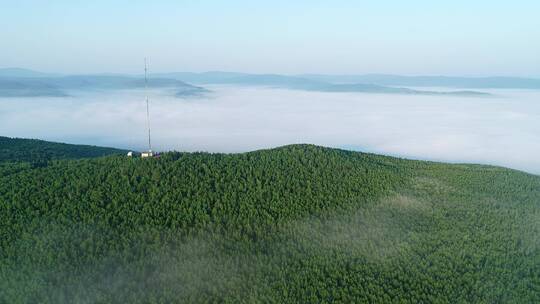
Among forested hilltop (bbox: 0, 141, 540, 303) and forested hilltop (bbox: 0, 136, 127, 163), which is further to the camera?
forested hilltop (bbox: 0, 136, 127, 163)

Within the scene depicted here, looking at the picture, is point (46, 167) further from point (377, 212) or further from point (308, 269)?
point (377, 212)

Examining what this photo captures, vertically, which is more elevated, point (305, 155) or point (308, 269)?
point (305, 155)

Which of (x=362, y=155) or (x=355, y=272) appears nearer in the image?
(x=355, y=272)

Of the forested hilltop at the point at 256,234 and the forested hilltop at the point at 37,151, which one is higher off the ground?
the forested hilltop at the point at 37,151

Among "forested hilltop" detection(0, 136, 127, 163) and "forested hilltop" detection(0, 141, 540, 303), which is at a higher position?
"forested hilltop" detection(0, 136, 127, 163)

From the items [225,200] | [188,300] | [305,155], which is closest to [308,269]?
[188,300]

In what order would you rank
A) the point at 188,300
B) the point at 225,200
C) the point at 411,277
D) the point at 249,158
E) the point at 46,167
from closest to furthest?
the point at 188,300, the point at 411,277, the point at 225,200, the point at 46,167, the point at 249,158
